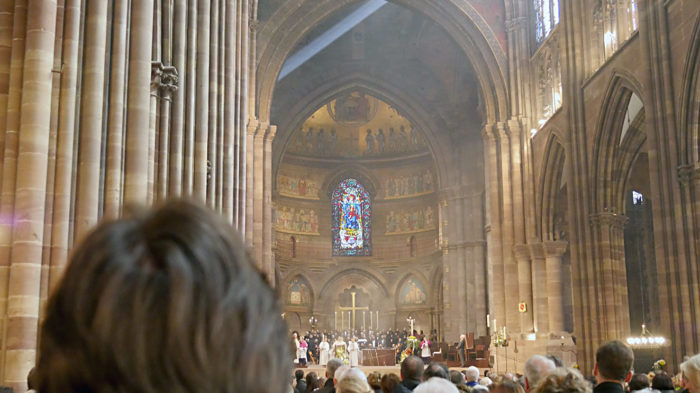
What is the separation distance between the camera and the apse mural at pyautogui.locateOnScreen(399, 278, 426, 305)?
147ft

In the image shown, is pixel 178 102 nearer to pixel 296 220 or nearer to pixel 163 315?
pixel 163 315

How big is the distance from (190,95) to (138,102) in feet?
13.4

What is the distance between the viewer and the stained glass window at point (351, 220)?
46.9m

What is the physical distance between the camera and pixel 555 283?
91.0 feet

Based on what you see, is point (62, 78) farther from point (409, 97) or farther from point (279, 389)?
point (409, 97)

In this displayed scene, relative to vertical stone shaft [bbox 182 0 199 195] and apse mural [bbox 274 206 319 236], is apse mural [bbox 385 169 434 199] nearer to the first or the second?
apse mural [bbox 274 206 319 236]

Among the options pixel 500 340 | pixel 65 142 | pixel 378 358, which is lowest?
pixel 378 358

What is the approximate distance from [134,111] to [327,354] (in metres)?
23.7

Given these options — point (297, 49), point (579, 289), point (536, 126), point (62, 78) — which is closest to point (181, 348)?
point (62, 78)

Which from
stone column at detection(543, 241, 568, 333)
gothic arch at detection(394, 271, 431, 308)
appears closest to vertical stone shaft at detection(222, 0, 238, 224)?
stone column at detection(543, 241, 568, 333)

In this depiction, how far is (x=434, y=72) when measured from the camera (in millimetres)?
39906

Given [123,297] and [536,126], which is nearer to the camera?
[123,297]

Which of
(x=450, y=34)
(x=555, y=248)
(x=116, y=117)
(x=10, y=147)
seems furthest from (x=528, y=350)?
(x=10, y=147)

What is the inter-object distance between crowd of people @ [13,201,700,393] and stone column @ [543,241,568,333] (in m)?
27.3
